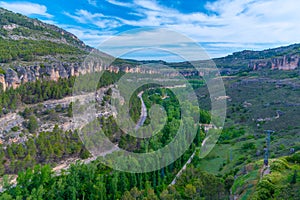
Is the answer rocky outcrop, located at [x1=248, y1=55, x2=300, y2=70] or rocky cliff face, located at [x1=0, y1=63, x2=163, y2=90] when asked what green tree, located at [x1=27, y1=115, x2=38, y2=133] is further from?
rocky outcrop, located at [x1=248, y1=55, x2=300, y2=70]

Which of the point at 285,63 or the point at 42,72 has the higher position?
the point at 285,63

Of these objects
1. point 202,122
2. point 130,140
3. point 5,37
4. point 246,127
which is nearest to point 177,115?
point 202,122

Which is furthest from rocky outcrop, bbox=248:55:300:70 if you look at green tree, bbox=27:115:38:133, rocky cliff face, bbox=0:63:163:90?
green tree, bbox=27:115:38:133

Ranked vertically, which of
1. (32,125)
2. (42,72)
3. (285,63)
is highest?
(285,63)

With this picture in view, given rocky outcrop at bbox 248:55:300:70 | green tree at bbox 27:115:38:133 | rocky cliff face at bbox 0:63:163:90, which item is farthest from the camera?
rocky outcrop at bbox 248:55:300:70

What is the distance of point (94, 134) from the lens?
24578mm

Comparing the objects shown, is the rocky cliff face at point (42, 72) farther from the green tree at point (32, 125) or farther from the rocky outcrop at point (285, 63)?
the rocky outcrop at point (285, 63)

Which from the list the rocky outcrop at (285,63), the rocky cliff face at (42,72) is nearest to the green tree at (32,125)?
the rocky cliff face at (42,72)

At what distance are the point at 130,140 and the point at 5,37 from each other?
43883 mm

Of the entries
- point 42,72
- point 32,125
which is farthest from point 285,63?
point 32,125

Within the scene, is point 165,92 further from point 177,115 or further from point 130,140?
point 130,140

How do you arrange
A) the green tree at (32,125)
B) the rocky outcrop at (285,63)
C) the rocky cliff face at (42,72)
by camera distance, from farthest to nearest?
the rocky outcrop at (285,63) < the rocky cliff face at (42,72) < the green tree at (32,125)

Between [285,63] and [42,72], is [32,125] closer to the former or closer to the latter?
[42,72]

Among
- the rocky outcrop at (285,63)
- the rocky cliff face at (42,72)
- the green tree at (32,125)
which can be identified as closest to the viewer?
the green tree at (32,125)
